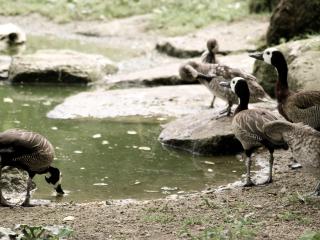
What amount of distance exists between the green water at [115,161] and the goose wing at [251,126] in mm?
1015

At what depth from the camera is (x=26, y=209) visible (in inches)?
310

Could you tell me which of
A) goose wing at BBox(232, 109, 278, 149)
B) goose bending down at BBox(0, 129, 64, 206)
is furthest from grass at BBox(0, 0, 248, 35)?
goose bending down at BBox(0, 129, 64, 206)

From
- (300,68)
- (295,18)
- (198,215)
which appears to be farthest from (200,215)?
(295,18)

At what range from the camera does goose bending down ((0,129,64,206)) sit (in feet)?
25.9

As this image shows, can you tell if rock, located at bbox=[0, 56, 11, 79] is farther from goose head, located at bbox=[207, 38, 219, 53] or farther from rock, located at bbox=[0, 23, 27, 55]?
goose head, located at bbox=[207, 38, 219, 53]

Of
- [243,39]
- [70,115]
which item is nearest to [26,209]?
[70,115]

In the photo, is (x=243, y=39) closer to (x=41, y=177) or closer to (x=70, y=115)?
(x=70, y=115)

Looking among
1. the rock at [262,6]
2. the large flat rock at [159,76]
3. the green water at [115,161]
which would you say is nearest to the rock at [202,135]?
the green water at [115,161]

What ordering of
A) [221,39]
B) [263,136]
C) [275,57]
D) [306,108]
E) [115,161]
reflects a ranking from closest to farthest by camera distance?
[263,136], [306,108], [275,57], [115,161], [221,39]

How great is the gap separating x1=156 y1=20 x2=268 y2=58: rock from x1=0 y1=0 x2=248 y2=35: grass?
0.97 metres

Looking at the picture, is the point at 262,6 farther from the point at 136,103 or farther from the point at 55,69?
the point at 136,103

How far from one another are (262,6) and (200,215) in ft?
51.8

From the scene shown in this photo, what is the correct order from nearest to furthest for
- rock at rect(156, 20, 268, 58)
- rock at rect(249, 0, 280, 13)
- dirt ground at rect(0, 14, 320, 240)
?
1. dirt ground at rect(0, 14, 320, 240)
2. rock at rect(156, 20, 268, 58)
3. rock at rect(249, 0, 280, 13)

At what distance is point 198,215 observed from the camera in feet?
23.1
